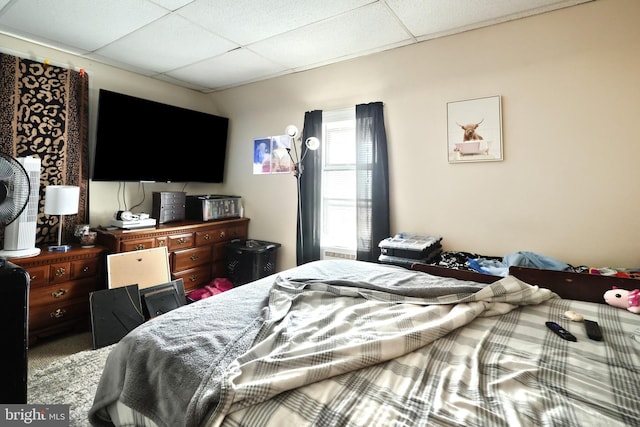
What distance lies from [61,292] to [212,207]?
1508 millimetres

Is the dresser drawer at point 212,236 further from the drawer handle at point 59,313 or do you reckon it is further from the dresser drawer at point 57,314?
the drawer handle at point 59,313

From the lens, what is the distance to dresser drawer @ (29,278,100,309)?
221cm

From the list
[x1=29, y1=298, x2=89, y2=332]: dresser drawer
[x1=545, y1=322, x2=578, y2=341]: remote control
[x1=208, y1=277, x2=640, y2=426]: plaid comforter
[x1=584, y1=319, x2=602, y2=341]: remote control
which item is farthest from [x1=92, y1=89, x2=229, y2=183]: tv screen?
[x1=584, y1=319, x2=602, y2=341]: remote control

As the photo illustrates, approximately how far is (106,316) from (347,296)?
2.07 meters

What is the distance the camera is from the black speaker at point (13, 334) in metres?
1.25

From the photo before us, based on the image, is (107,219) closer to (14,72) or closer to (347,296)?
(14,72)

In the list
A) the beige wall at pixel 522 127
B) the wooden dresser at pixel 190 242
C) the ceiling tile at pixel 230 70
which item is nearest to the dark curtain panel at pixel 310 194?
the beige wall at pixel 522 127

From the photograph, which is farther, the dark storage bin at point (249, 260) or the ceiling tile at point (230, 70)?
the dark storage bin at point (249, 260)

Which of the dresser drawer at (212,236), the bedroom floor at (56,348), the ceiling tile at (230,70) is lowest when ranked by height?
the bedroom floor at (56,348)

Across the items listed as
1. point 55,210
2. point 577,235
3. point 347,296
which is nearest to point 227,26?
point 55,210

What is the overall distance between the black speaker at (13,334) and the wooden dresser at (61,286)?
3.75ft

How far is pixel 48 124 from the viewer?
2.60 meters

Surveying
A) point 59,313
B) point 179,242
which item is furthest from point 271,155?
point 59,313

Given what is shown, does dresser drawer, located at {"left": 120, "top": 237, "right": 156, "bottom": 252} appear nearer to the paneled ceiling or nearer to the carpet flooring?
the carpet flooring
